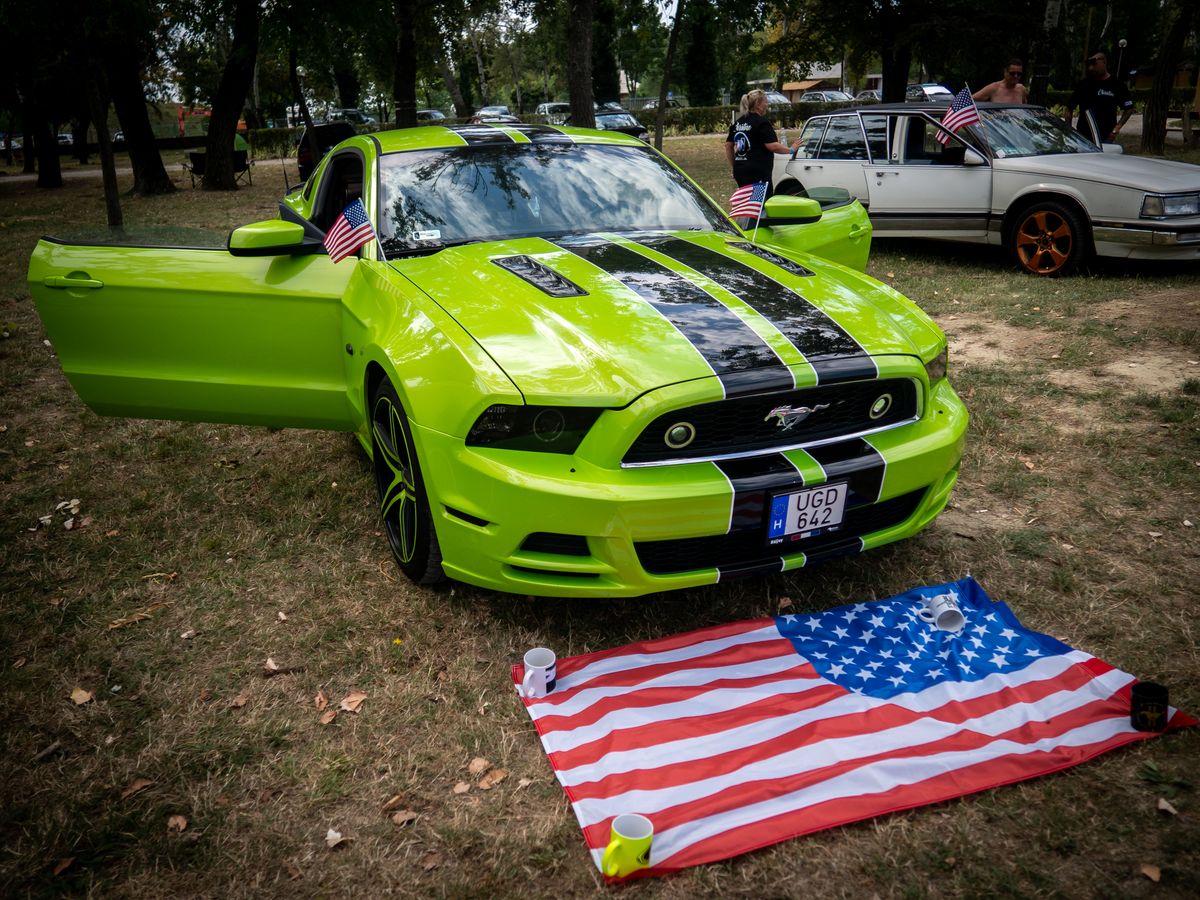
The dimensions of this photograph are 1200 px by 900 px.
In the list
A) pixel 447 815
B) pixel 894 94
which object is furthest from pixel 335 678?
pixel 894 94

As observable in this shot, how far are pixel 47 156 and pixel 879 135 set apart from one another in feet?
68.2

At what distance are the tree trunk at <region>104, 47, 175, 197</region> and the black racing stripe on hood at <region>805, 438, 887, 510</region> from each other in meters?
18.8

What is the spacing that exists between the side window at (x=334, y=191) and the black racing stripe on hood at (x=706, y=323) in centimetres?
165

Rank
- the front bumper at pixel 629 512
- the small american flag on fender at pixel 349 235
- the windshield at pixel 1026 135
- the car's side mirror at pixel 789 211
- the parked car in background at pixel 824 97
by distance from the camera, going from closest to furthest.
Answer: the front bumper at pixel 629 512 → the small american flag on fender at pixel 349 235 → the car's side mirror at pixel 789 211 → the windshield at pixel 1026 135 → the parked car in background at pixel 824 97

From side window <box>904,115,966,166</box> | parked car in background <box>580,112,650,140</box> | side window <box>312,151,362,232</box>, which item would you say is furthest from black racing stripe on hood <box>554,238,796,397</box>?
parked car in background <box>580,112,650,140</box>

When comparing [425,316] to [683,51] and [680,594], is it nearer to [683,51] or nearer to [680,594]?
[680,594]

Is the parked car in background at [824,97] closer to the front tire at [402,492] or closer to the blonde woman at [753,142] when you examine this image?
the blonde woman at [753,142]

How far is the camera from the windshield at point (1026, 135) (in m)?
7.96

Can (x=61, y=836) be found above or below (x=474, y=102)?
below

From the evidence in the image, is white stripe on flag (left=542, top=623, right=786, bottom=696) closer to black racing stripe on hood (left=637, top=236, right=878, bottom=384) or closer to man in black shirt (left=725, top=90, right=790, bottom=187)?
black racing stripe on hood (left=637, top=236, right=878, bottom=384)

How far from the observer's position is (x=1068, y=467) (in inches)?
166

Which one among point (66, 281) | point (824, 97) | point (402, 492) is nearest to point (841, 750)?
point (402, 492)

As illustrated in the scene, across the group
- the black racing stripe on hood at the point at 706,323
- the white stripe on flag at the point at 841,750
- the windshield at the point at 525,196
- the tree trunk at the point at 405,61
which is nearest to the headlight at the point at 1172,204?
the windshield at the point at 525,196

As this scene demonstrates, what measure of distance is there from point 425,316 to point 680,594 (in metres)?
1.36
